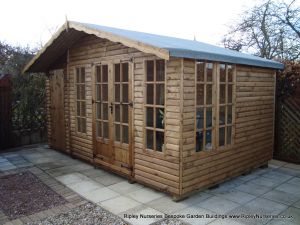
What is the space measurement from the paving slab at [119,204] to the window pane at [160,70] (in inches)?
72.5

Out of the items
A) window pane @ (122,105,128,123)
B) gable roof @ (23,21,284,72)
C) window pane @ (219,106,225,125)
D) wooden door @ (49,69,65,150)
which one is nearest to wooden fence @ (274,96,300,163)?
gable roof @ (23,21,284,72)

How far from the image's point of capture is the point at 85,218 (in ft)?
12.0

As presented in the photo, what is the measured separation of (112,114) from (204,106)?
180 centimetres

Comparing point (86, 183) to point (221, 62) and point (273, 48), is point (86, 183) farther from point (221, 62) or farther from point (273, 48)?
point (273, 48)

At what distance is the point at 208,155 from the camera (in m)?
4.45

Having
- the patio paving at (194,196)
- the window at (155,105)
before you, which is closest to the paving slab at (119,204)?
the patio paving at (194,196)

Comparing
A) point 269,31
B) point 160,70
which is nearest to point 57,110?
point 160,70

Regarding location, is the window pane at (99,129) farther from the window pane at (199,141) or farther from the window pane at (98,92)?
the window pane at (199,141)

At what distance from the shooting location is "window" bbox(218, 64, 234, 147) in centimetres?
463

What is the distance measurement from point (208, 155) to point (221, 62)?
4.87 ft

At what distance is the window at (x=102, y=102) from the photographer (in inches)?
214

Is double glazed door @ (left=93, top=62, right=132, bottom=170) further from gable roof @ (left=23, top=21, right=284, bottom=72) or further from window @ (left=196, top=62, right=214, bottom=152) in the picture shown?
window @ (left=196, top=62, right=214, bottom=152)

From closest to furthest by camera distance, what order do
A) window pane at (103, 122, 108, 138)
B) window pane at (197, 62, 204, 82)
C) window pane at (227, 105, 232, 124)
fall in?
1. window pane at (197, 62, 204, 82)
2. window pane at (227, 105, 232, 124)
3. window pane at (103, 122, 108, 138)

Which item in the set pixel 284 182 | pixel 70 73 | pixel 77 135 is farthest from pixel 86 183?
pixel 284 182
